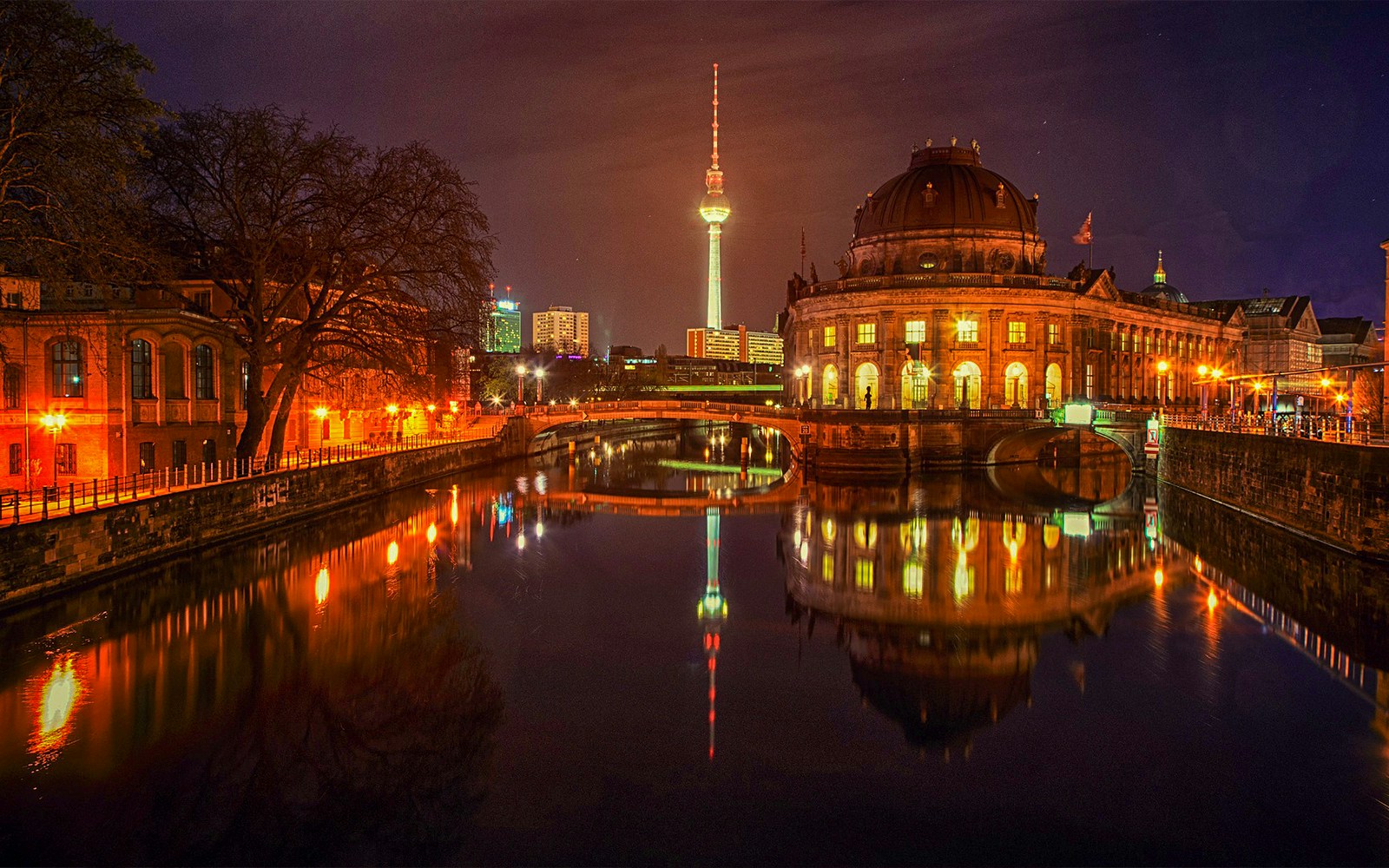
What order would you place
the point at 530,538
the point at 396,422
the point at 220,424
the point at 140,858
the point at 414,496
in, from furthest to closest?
the point at 396,422, the point at 414,496, the point at 220,424, the point at 530,538, the point at 140,858

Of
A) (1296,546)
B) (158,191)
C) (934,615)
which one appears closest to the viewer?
(934,615)

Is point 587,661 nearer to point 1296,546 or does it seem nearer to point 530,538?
point 530,538

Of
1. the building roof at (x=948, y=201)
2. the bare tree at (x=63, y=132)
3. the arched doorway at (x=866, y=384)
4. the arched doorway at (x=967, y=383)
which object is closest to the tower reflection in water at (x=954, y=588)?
the bare tree at (x=63, y=132)

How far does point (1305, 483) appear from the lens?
1336 inches

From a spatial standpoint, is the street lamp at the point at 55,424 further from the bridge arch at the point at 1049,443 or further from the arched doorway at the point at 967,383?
the arched doorway at the point at 967,383

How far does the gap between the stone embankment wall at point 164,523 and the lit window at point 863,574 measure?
23.6 metres

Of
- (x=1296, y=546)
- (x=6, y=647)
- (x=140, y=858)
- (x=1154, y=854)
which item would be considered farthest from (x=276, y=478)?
(x=1296, y=546)

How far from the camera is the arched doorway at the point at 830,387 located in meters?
87.9

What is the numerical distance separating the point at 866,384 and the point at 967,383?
9395 millimetres

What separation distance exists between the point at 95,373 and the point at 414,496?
55.0ft

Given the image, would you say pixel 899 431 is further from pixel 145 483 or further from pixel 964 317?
pixel 145 483

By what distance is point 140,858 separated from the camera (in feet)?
41.3

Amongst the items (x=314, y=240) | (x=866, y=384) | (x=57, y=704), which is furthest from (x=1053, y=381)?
(x=57, y=704)

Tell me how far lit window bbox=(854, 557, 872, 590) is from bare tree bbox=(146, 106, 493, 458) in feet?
72.2
